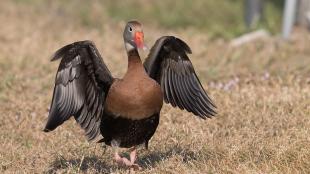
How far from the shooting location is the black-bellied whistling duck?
617cm

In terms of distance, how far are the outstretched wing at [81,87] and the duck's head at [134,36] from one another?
0.92 feet

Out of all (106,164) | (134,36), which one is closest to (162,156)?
(106,164)

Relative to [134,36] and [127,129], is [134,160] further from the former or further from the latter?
[134,36]

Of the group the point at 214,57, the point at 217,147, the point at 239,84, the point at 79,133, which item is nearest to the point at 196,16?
the point at 214,57

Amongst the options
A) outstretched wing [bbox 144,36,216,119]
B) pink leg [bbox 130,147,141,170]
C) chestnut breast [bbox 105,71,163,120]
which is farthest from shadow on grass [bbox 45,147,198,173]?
chestnut breast [bbox 105,71,163,120]

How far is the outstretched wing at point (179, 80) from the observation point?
703 cm

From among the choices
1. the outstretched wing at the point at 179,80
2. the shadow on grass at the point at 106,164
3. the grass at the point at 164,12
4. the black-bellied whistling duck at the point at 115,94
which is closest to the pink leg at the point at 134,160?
the black-bellied whistling duck at the point at 115,94

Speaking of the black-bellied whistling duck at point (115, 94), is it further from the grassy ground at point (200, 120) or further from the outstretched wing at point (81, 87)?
the grassy ground at point (200, 120)

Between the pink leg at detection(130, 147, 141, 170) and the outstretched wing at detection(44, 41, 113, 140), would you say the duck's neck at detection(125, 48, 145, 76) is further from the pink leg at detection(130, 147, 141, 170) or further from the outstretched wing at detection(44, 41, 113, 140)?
the pink leg at detection(130, 147, 141, 170)

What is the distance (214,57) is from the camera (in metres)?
12.7

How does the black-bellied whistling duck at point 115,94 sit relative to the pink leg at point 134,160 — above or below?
above

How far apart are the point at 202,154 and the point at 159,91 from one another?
0.79 metres

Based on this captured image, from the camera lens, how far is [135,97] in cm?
611

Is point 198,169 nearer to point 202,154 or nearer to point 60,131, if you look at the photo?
point 202,154
